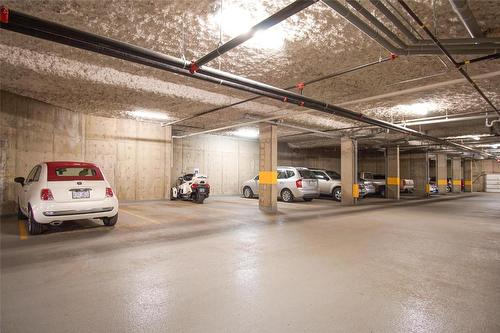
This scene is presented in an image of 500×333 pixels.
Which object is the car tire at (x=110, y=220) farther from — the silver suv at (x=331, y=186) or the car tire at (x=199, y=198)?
the silver suv at (x=331, y=186)

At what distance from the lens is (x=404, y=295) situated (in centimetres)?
288

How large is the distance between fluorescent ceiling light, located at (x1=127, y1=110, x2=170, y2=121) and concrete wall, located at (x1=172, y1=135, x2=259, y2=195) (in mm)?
3135

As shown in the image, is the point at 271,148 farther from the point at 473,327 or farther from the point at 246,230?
the point at 473,327

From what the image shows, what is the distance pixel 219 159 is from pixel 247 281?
1271cm

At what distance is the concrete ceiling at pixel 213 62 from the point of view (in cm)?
364

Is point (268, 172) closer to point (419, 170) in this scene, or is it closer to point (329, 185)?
point (329, 185)

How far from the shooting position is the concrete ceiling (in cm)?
364

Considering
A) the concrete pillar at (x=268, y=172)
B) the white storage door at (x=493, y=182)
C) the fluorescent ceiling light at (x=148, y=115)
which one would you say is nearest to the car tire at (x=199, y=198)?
the concrete pillar at (x=268, y=172)

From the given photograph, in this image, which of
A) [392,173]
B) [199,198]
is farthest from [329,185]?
[199,198]

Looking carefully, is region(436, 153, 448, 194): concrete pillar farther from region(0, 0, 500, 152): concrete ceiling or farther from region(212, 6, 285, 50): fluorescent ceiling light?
region(212, 6, 285, 50): fluorescent ceiling light

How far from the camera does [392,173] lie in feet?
54.6

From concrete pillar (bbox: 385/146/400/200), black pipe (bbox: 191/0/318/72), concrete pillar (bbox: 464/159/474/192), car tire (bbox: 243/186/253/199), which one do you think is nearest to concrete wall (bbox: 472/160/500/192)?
concrete pillar (bbox: 464/159/474/192)

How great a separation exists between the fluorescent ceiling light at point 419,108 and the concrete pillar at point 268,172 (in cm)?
404

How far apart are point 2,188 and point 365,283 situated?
920cm
